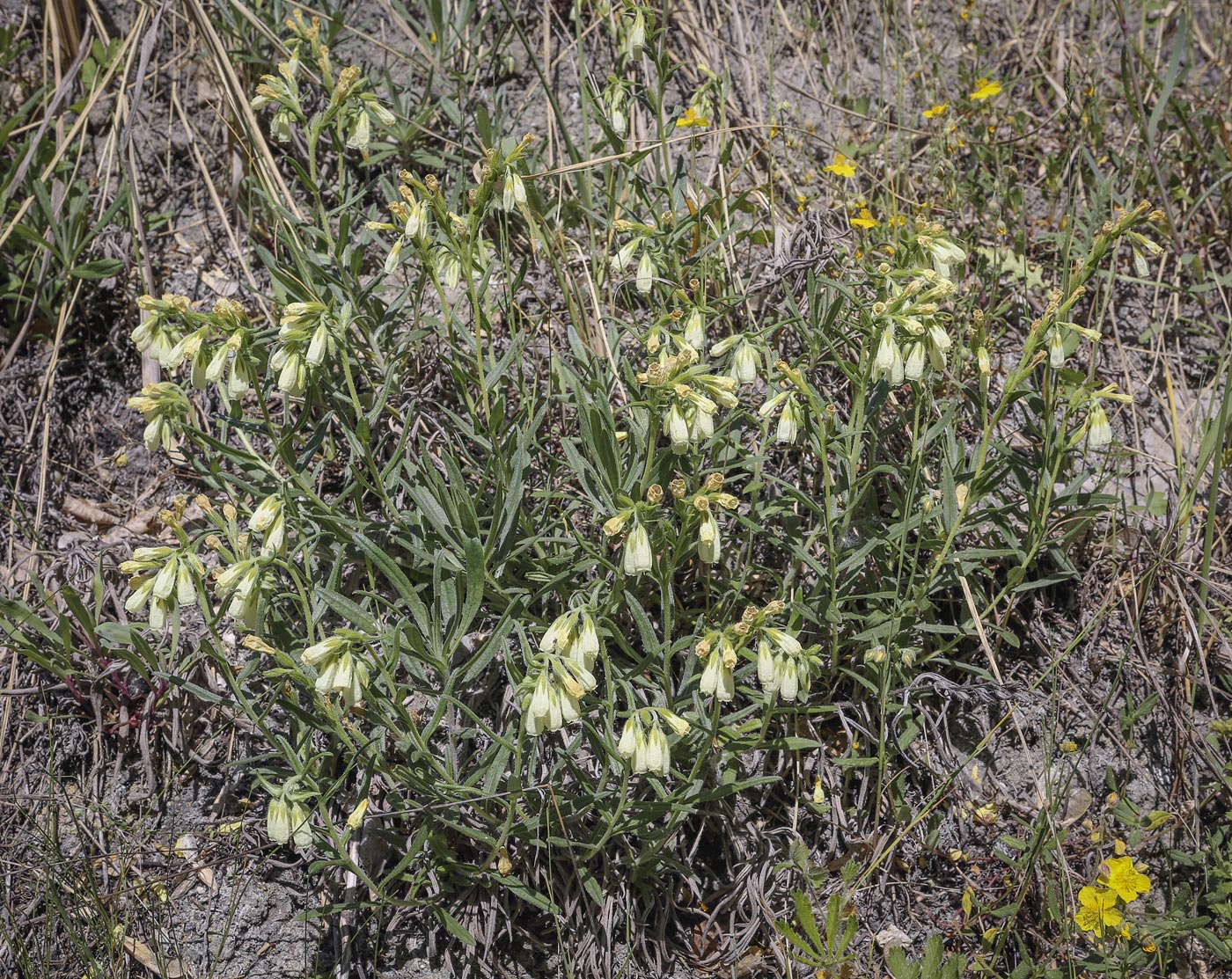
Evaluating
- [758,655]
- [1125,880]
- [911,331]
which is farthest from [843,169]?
[1125,880]

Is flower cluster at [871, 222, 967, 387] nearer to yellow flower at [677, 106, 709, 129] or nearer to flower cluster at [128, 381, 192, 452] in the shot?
yellow flower at [677, 106, 709, 129]

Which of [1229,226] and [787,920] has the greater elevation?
[1229,226]

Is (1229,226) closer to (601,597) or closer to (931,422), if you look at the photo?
(931,422)

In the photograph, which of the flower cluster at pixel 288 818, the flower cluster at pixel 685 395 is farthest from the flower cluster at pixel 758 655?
the flower cluster at pixel 288 818

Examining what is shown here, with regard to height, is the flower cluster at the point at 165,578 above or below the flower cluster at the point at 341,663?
above

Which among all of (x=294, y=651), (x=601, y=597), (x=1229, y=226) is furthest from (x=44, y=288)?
(x=1229, y=226)

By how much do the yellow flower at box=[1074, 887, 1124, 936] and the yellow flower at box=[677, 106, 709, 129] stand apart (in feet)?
8.43

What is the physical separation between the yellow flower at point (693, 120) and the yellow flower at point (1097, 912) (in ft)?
8.43

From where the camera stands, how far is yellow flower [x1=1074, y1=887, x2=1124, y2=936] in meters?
2.38

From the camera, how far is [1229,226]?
12.1 feet

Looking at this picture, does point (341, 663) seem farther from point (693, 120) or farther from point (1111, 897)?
point (693, 120)

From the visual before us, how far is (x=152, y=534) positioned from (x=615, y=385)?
1661 millimetres

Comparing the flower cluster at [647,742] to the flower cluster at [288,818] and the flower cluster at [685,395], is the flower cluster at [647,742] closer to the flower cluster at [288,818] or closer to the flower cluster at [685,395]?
the flower cluster at [685,395]

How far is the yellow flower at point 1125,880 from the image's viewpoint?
2.35m
